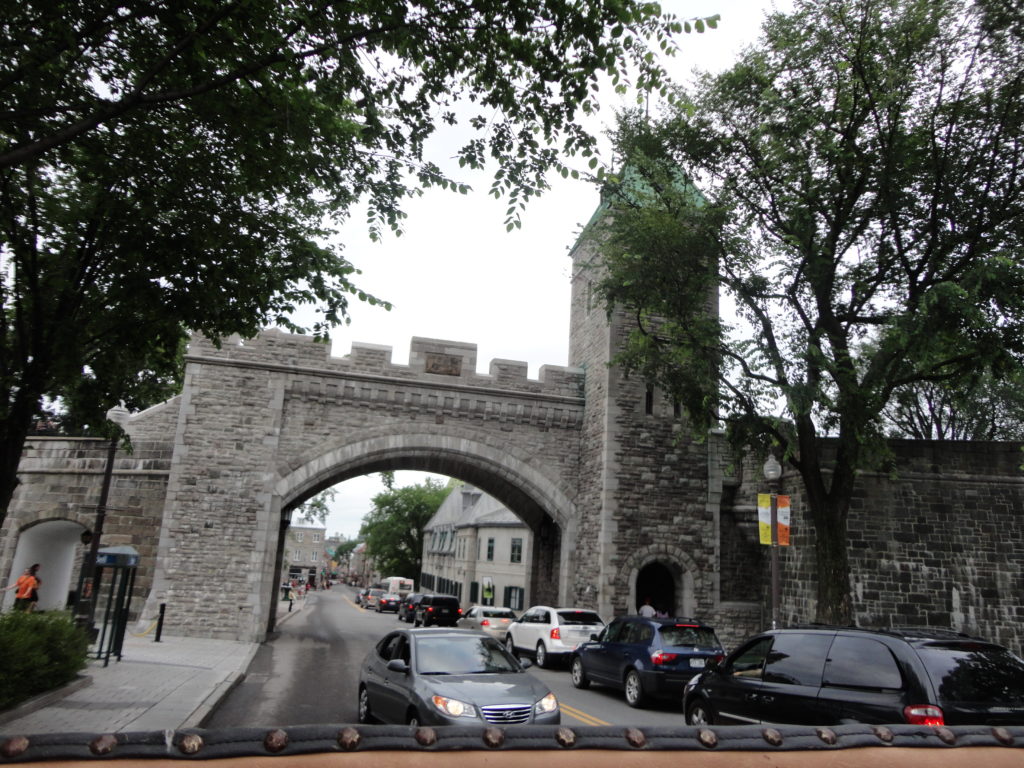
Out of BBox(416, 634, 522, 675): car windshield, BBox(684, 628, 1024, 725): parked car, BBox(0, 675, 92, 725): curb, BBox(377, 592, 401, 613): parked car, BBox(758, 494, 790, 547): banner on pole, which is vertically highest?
BBox(758, 494, 790, 547): banner on pole

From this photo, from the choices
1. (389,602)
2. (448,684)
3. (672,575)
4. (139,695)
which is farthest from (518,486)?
(389,602)

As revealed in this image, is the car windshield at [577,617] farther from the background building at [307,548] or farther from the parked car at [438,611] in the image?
the background building at [307,548]

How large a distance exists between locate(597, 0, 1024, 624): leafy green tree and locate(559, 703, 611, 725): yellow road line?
592 cm

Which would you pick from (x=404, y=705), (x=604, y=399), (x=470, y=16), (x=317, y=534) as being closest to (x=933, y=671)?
(x=404, y=705)

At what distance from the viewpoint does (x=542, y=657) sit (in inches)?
640

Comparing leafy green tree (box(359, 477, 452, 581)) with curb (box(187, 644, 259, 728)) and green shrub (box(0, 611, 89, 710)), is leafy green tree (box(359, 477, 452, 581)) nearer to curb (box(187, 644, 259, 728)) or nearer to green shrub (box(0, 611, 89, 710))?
curb (box(187, 644, 259, 728))

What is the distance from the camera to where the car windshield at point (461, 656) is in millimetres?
7551

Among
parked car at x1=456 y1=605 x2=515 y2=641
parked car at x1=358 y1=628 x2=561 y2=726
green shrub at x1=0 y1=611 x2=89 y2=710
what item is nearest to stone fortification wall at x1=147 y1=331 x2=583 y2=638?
parked car at x1=456 y1=605 x2=515 y2=641

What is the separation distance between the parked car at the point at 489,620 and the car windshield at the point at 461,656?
44.7ft

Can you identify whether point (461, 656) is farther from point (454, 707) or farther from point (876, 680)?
point (876, 680)

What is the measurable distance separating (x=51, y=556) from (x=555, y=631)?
14.7m

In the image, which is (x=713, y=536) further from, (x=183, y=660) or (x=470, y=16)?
(x=470, y=16)

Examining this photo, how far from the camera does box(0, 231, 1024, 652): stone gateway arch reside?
54.0 ft

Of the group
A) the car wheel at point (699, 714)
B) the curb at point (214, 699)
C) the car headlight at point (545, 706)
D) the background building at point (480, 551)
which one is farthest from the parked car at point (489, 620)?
Answer: the car headlight at point (545, 706)
